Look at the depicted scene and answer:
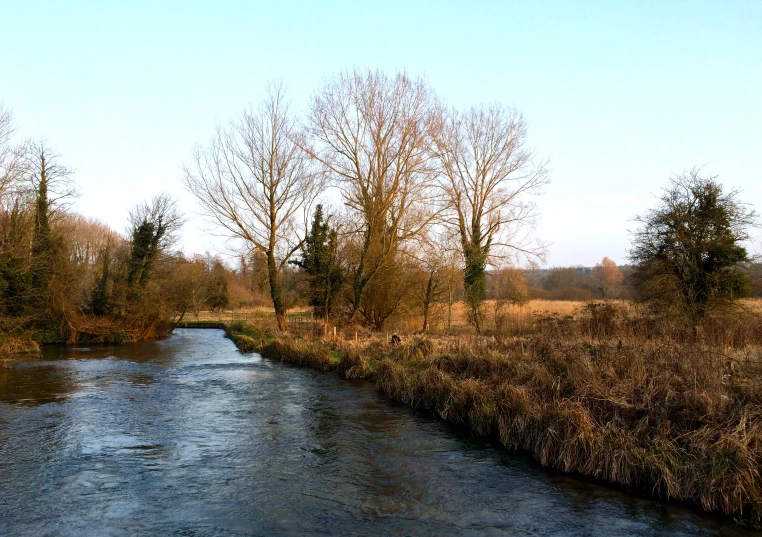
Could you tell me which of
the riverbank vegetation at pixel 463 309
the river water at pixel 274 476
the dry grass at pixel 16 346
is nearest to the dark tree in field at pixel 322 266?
the riverbank vegetation at pixel 463 309

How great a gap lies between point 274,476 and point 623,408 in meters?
6.02

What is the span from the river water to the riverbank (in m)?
0.39

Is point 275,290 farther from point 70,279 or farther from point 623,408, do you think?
point 623,408

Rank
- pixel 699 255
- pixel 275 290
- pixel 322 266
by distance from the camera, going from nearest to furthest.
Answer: pixel 699 255
pixel 322 266
pixel 275 290

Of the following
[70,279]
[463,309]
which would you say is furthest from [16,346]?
[463,309]

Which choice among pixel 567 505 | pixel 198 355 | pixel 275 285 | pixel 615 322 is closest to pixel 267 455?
pixel 567 505

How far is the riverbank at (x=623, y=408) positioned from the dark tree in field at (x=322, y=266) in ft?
48.7

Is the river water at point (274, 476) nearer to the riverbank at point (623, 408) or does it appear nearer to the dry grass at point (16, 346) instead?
the riverbank at point (623, 408)

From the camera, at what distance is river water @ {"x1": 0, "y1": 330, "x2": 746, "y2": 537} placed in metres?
6.93

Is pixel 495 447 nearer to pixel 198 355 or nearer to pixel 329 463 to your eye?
pixel 329 463

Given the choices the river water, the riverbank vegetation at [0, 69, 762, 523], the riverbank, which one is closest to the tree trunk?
the riverbank vegetation at [0, 69, 762, 523]

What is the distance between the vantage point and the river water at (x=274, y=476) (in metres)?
6.93

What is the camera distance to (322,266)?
2922 centimetres

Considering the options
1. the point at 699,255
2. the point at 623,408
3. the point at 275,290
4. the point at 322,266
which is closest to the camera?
the point at 623,408
